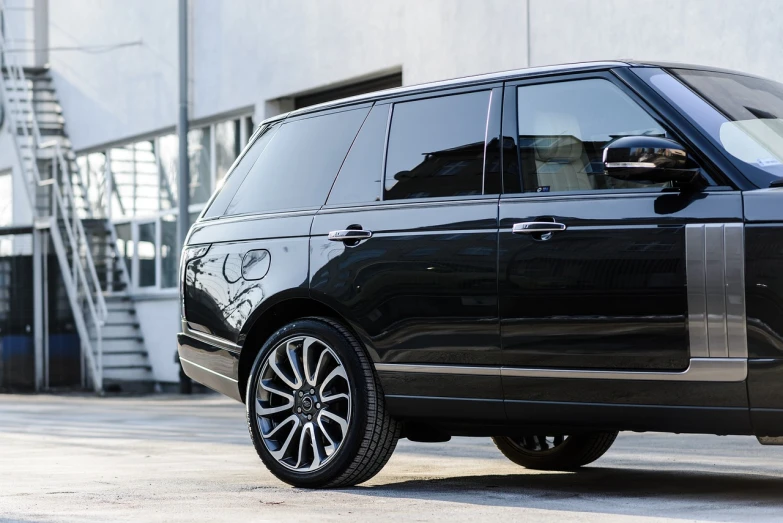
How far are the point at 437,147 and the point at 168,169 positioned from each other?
16.2m

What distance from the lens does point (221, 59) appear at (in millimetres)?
20500

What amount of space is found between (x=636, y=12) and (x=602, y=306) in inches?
326

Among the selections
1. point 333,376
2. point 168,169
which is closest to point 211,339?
point 333,376

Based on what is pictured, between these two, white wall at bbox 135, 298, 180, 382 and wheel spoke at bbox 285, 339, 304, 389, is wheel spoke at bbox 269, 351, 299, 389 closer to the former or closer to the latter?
wheel spoke at bbox 285, 339, 304, 389

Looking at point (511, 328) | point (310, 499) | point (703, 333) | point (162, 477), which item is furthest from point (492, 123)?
point (162, 477)


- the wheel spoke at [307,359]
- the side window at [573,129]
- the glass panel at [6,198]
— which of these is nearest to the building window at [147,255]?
the glass panel at [6,198]

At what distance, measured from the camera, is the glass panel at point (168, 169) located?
22261mm

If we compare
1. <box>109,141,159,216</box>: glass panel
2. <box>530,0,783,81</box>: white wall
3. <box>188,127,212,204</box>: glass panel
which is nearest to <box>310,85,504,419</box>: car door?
<box>530,0,783,81</box>: white wall

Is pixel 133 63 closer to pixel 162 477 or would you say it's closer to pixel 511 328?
pixel 162 477

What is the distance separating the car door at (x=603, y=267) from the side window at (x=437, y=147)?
0.18 m

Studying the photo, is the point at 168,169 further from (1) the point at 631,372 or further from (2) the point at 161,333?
(1) the point at 631,372

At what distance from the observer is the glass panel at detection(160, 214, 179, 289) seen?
72.7ft

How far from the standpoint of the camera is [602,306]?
5.92 m

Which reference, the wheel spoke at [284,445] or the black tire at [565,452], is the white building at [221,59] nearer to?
the black tire at [565,452]
